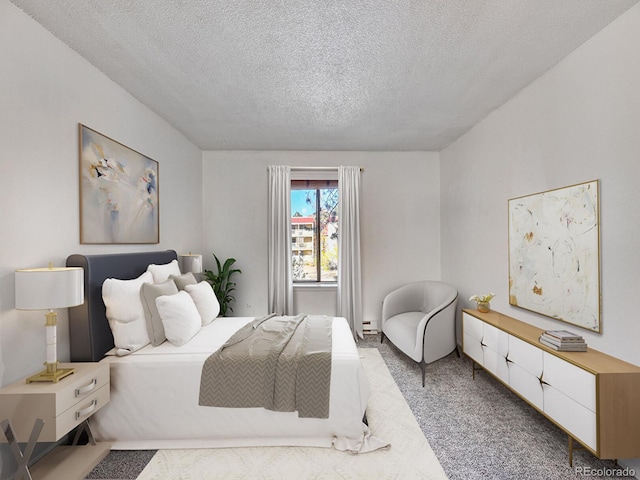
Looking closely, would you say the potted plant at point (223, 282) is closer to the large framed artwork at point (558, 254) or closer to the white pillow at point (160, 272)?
the white pillow at point (160, 272)

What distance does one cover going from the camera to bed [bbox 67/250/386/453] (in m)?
2.26

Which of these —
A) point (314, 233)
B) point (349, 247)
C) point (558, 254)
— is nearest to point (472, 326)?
point (558, 254)

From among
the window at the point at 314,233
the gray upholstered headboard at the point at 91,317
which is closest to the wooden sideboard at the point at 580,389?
the window at the point at 314,233

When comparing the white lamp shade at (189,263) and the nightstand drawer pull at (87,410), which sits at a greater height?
the white lamp shade at (189,263)

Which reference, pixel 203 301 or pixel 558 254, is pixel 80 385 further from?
pixel 558 254

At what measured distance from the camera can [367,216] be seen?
4.98 m

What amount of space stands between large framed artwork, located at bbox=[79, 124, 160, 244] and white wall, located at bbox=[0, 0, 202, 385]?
0.07 m

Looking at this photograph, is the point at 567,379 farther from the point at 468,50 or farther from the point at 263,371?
the point at 468,50

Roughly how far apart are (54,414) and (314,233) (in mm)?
3813

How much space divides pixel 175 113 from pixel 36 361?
2.60 m

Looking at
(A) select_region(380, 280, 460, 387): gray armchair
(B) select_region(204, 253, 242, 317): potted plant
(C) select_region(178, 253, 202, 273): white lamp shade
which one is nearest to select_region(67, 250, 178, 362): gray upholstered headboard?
(C) select_region(178, 253, 202, 273): white lamp shade

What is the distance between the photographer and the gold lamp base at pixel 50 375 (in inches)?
71.9

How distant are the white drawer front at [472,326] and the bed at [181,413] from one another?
4.86 ft

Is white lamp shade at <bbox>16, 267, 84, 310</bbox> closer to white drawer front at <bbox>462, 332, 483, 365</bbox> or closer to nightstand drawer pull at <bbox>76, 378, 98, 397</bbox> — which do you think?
nightstand drawer pull at <bbox>76, 378, 98, 397</bbox>
